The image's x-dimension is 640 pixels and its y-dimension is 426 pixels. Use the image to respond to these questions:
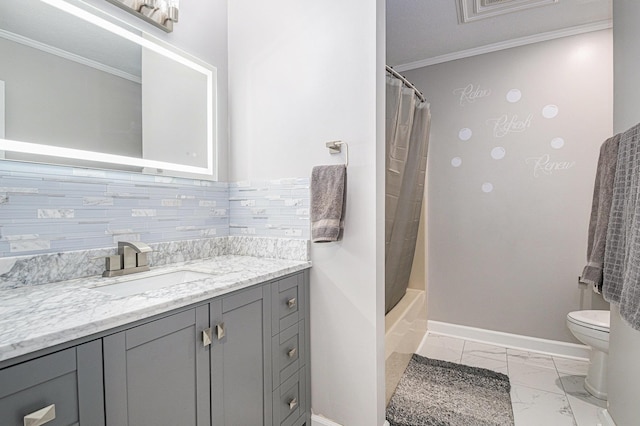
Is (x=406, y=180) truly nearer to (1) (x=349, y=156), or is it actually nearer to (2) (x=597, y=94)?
(1) (x=349, y=156)

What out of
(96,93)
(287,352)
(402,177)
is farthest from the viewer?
(402,177)

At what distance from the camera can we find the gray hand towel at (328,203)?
1.47m

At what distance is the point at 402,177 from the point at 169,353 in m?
1.68

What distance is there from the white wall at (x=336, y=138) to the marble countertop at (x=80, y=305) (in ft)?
1.29

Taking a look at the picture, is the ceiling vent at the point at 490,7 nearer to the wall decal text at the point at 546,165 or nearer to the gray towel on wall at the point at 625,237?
the wall decal text at the point at 546,165

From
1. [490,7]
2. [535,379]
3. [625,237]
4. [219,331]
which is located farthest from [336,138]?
[535,379]

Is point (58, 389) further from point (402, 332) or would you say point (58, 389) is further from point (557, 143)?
point (557, 143)

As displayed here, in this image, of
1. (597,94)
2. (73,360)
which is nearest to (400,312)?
(73,360)

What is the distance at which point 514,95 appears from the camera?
2.49 metres

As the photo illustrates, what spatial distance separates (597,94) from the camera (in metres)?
2.24

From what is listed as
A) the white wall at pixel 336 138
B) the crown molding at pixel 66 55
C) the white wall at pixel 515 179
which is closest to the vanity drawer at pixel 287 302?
the white wall at pixel 336 138

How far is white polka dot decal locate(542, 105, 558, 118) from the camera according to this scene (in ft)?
7.75

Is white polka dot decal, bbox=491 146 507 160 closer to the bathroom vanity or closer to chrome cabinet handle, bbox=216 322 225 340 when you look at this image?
the bathroom vanity

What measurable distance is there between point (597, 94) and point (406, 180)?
5.26ft
